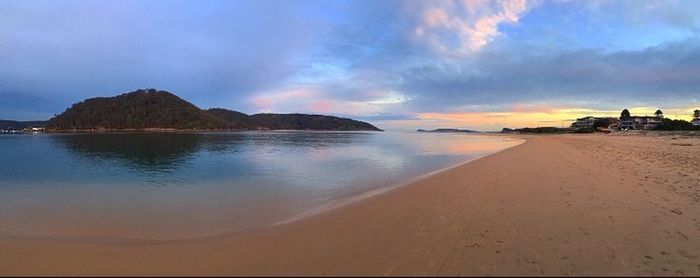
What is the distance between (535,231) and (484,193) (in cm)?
380

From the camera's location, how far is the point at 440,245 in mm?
5598

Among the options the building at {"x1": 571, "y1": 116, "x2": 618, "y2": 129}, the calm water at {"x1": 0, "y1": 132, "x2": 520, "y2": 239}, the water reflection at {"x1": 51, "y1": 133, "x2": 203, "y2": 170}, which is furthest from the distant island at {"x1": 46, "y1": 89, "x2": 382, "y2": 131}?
the calm water at {"x1": 0, "y1": 132, "x2": 520, "y2": 239}

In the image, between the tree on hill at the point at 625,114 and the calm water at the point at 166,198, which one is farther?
the tree on hill at the point at 625,114

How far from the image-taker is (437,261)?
4.91m

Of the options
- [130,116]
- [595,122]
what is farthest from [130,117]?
[595,122]

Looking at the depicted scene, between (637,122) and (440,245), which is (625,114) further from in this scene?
(440,245)

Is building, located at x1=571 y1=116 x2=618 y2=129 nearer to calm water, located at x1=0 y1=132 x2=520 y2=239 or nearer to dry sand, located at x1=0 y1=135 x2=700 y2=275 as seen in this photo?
calm water, located at x1=0 y1=132 x2=520 y2=239

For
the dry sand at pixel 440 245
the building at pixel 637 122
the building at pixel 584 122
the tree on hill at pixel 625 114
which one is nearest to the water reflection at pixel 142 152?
the dry sand at pixel 440 245

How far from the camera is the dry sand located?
4848 mm

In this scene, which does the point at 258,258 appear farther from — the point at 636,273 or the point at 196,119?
the point at 196,119

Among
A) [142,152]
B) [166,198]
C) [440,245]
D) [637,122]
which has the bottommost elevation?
[166,198]

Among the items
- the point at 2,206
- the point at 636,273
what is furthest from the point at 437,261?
the point at 2,206

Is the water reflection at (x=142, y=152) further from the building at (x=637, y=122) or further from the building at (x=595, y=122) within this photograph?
the building at (x=595, y=122)

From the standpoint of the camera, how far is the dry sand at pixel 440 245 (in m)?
4.85
